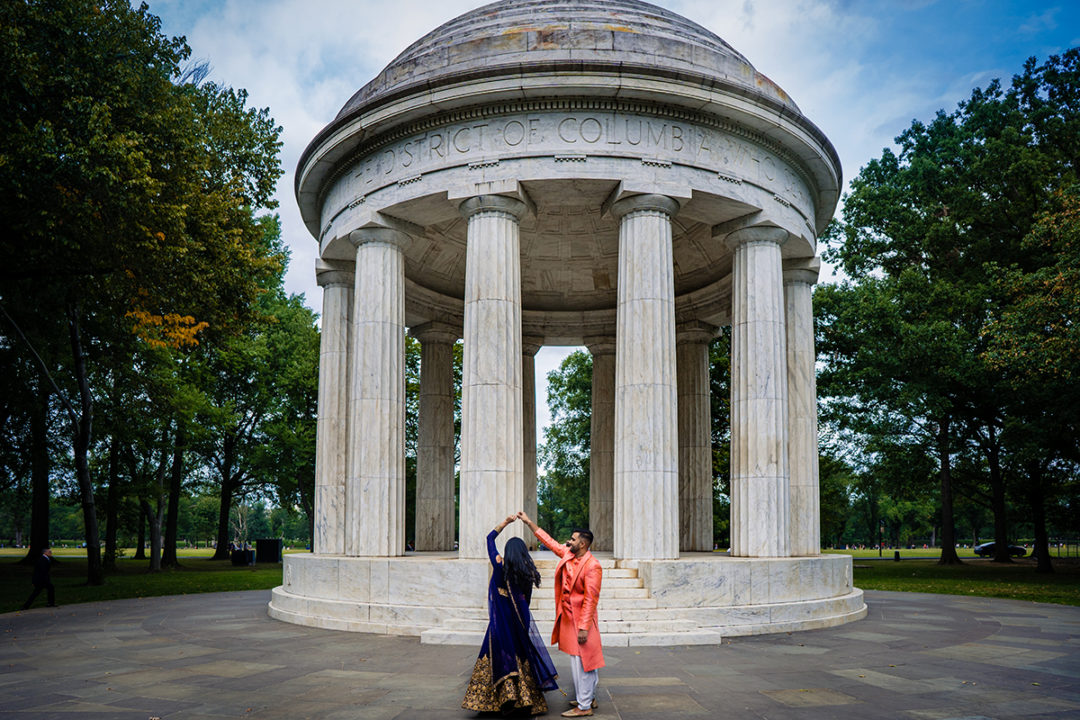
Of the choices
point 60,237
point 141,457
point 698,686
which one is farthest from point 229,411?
point 698,686

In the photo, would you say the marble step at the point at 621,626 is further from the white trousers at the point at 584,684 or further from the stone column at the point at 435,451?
the stone column at the point at 435,451

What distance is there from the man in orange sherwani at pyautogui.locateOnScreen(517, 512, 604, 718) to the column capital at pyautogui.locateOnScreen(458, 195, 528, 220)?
11.8m

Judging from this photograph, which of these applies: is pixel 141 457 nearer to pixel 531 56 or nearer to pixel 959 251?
pixel 531 56

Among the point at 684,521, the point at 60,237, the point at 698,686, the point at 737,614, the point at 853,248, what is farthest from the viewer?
the point at 853,248

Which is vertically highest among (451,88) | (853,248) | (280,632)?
(853,248)

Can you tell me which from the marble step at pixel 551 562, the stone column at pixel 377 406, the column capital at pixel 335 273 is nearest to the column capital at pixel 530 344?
the column capital at pixel 335 273

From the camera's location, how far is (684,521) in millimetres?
32188

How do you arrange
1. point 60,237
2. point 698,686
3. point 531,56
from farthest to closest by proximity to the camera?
point 60,237, point 531,56, point 698,686

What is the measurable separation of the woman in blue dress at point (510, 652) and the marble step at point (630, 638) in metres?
5.75

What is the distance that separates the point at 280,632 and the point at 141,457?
43.4m

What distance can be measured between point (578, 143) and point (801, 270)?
994cm

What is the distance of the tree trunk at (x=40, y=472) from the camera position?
42.1 meters

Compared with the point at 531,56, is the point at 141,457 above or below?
below

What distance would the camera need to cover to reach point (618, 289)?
21.5m
